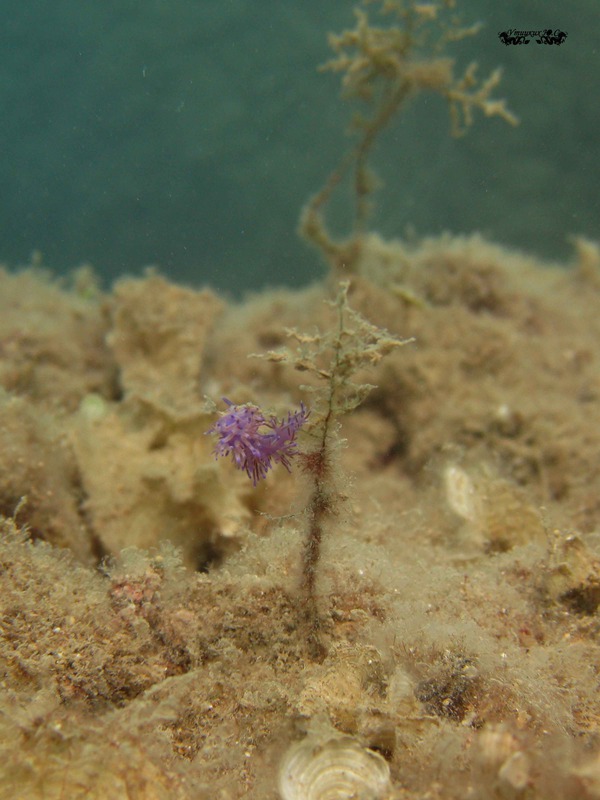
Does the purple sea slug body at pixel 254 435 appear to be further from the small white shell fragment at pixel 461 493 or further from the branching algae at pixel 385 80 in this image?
the branching algae at pixel 385 80

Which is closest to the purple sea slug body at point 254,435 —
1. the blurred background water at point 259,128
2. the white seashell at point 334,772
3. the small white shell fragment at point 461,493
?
the white seashell at point 334,772

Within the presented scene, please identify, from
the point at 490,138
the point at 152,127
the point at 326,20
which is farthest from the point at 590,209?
the point at 152,127

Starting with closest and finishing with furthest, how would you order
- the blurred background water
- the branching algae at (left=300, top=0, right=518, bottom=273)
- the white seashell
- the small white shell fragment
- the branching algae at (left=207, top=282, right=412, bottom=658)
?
the white seashell
the branching algae at (left=207, top=282, right=412, bottom=658)
the small white shell fragment
the branching algae at (left=300, top=0, right=518, bottom=273)
the blurred background water

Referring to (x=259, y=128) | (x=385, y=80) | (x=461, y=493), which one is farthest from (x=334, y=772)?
(x=259, y=128)

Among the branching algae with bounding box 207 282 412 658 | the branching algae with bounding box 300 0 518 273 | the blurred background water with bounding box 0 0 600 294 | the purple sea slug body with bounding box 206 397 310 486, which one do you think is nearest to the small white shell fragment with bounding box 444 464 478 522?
the branching algae with bounding box 207 282 412 658

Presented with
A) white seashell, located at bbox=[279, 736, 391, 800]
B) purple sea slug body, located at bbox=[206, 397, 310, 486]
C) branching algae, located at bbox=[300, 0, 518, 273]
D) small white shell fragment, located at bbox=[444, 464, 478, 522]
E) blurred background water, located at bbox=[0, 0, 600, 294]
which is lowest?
white seashell, located at bbox=[279, 736, 391, 800]

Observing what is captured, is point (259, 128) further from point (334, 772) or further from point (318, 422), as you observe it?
point (334, 772)

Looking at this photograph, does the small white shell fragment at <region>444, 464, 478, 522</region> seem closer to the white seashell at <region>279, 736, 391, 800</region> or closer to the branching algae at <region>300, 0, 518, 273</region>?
the white seashell at <region>279, 736, 391, 800</region>
